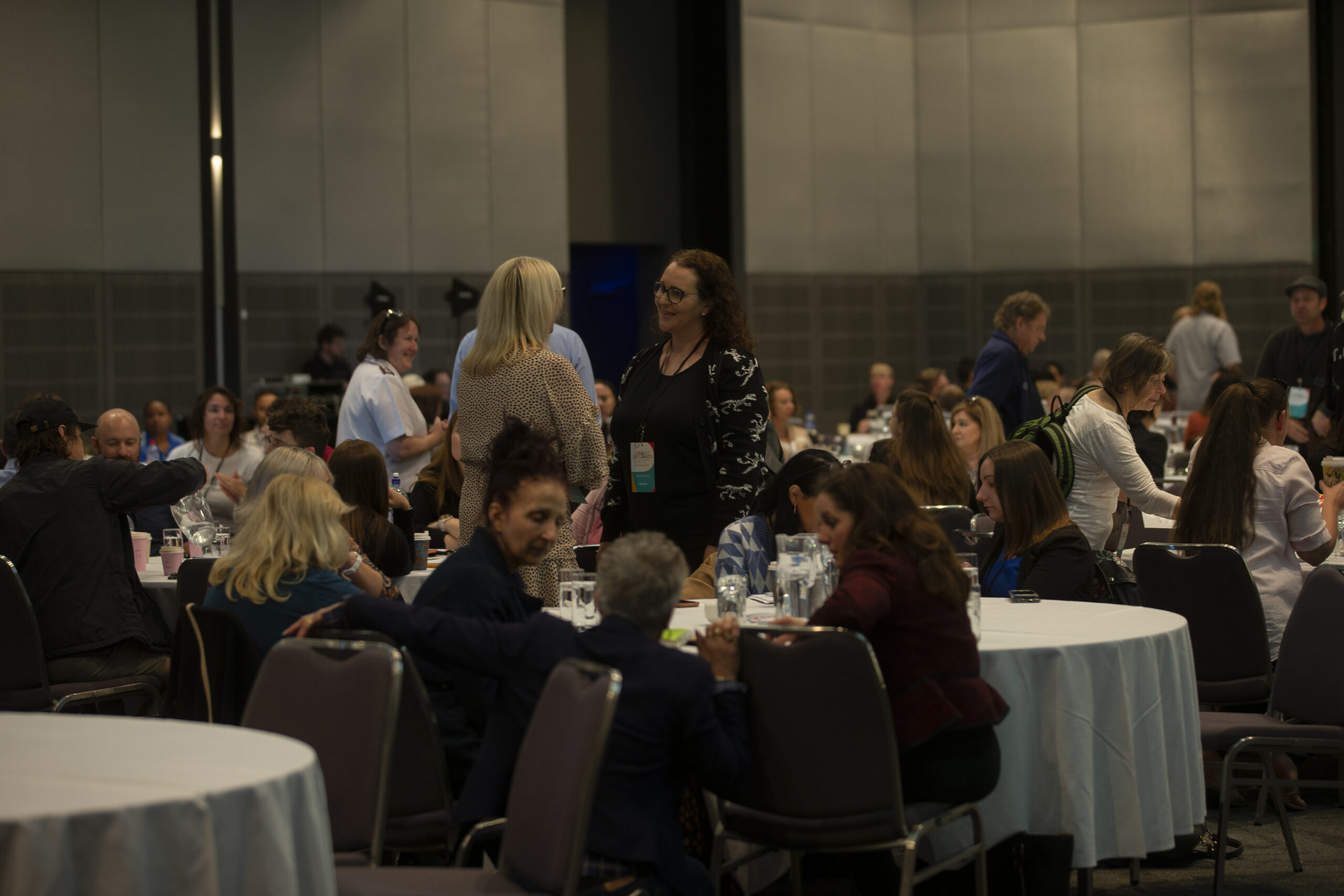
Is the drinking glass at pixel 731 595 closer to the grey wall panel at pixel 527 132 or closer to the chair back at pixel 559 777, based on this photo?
the chair back at pixel 559 777

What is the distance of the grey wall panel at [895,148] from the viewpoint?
14117 millimetres

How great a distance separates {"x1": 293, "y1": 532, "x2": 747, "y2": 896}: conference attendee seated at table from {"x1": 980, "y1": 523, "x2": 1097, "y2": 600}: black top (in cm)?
158

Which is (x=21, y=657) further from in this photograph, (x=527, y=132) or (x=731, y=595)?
(x=527, y=132)

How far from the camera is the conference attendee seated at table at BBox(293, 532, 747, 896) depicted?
255 cm

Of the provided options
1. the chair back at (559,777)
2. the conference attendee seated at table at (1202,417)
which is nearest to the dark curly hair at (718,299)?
the chair back at (559,777)

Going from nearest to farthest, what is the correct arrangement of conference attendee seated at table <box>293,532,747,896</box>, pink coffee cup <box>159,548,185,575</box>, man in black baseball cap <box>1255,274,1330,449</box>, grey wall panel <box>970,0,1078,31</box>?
conference attendee seated at table <box>293,532,747,896</box>
pink coffee cup <box>159,548,185,575</box>
man in black baseball cap <box>1255,274,1330,449</box>
grey wall panel <box>970,0,1078,31</box>

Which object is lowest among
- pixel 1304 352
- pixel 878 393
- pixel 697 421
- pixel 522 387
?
pixel 697 421

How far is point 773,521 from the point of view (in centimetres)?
403

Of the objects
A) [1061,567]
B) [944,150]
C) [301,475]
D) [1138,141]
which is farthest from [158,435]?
[1138,141]

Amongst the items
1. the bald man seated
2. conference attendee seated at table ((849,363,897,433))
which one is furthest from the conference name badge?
conference attendee seated at table ((849,363,897,433))

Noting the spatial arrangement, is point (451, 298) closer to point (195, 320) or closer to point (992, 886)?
point (195, 320)

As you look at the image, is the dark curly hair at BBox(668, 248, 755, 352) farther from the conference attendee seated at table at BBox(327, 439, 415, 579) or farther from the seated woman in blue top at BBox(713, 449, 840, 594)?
the conference attendee seated at table at BBox(327, 439, 415, 579)

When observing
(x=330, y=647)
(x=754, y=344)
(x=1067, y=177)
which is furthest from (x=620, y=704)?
(x=1067, y=177)

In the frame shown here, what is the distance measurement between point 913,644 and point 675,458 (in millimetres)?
1475
